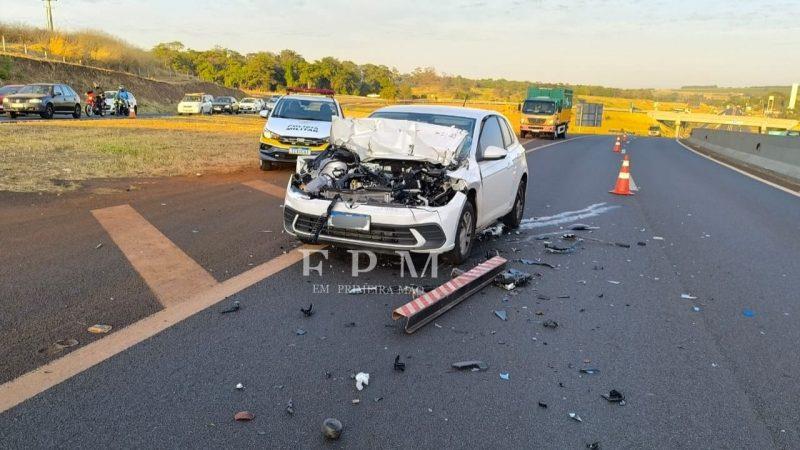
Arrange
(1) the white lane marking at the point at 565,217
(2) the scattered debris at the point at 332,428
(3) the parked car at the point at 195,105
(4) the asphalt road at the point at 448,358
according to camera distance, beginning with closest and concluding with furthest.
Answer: (2) the scattered debris at the point at 332,428 → (4) the asphalt road at the point at 448,358 → (1) the white lane marking at the point at 565,217 → (3) the parked car at the point at 195,105

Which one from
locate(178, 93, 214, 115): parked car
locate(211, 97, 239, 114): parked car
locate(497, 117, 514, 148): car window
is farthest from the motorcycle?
locate(497, 117, 514, 148): car window

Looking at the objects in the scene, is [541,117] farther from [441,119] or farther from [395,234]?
[395,234]

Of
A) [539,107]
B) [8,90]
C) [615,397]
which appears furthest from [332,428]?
[539,107]

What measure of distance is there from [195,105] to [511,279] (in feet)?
125

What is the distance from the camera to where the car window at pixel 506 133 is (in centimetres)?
788

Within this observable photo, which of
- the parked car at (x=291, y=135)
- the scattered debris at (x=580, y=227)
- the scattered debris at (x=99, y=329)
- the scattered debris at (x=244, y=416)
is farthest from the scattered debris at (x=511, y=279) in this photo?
the parked car at (x=291, y=135)

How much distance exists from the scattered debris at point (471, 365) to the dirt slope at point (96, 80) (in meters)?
49.6

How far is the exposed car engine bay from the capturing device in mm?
5809

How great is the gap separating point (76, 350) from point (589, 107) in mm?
67558

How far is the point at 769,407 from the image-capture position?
11.3 ft

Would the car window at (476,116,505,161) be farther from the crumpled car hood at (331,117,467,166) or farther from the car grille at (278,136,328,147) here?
the car grille at (278,136,328,147)

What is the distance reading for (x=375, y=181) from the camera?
615cm

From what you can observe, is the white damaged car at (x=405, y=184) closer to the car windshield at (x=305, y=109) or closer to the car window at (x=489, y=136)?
the car window at (x=489, y=136)

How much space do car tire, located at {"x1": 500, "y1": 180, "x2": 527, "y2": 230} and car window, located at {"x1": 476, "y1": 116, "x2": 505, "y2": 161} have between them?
82cm
